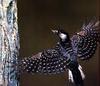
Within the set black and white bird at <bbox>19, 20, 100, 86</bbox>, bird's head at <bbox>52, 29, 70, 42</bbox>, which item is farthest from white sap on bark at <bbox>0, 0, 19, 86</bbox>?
bird's head at <bbox>52, 29, 70, 42</bbox>

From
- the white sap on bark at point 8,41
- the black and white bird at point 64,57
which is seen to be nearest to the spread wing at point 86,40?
the black and white bird at point 64,57

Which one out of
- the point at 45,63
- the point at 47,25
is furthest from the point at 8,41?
the point at 47,25


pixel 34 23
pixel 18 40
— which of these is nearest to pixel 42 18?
pixel 34 23

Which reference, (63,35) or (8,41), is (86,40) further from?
(8,41)

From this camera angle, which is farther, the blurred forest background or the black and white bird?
the blurred forest background

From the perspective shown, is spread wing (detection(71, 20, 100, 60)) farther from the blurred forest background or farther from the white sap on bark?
the white sap on bark

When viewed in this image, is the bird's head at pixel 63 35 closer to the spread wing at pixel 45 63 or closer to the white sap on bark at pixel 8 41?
the spread wing at pixel 45 63
